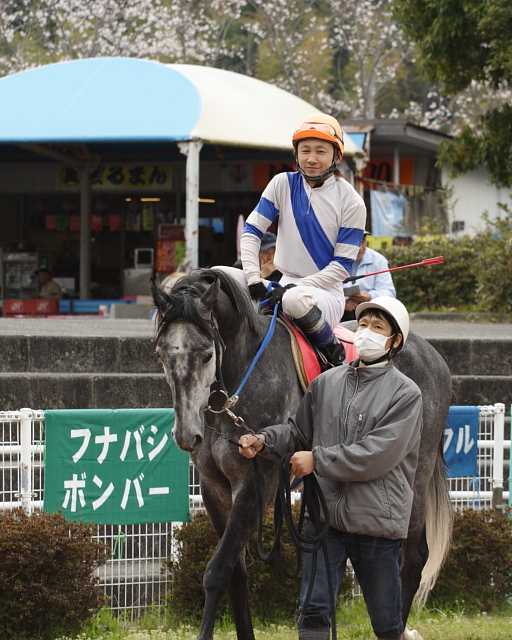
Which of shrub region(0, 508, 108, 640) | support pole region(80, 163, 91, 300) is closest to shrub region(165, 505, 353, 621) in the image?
shrub region(0, 508, 108, 640)

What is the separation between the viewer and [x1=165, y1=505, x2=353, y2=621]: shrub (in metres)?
5.89

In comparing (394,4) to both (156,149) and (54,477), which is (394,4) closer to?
(156,149)

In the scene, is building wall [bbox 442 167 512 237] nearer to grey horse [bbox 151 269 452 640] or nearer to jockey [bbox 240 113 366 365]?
jockey [bbox 240 113 366 365]

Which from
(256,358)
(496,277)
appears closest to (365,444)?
(256,358)

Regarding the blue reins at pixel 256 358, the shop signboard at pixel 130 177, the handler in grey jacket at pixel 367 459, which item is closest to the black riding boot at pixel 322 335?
the blue reins at pixel 256 358

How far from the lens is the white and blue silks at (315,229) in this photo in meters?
4.99

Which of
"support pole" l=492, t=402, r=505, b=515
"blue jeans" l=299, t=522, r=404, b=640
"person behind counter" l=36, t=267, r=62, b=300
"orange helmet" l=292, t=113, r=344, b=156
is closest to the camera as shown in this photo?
"blue jeans" l=299, t=522, r=404, b=640

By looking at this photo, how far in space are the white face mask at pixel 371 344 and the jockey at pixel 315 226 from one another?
80 centimetres

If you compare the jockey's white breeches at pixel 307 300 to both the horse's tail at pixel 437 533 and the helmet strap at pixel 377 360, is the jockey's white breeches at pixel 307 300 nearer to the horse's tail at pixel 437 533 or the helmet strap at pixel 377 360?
the helmet strap at pixel 377 360

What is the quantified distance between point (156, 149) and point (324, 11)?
82.2ft

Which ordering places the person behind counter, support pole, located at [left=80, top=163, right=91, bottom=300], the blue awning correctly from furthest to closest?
support pole, located at [left=80, top=163, right=91, bottom=300]
the person behind counter
the blue awning

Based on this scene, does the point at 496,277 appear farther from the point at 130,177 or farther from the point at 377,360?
the point at 377,360

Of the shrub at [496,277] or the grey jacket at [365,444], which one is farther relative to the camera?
the shrub at [496,277]

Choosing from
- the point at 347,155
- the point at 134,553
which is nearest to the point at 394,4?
the point at 347,155
